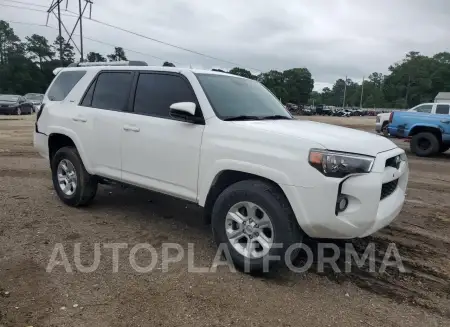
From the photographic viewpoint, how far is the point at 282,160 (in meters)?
3.32

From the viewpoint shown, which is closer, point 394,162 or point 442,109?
point 394,162

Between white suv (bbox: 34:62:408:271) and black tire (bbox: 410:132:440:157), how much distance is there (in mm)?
9493

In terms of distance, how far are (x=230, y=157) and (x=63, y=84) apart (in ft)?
10.6

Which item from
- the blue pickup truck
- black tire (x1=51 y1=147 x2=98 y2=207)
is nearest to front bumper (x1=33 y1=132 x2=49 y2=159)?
black tire (x1=51 y1=147 x2=98 y2=207)

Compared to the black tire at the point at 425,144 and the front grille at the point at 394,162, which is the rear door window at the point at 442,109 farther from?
the front grille at the point at 394,162

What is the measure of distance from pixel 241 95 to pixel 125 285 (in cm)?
233

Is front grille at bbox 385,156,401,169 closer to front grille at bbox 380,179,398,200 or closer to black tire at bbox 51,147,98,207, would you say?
front grille at bbox 380,179,398,200

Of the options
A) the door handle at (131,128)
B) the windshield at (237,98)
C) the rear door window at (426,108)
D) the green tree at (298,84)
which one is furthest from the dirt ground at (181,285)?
the green tree at (298,84)

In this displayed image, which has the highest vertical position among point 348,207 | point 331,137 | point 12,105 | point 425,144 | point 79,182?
point 331,137

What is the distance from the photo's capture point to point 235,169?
3584mm

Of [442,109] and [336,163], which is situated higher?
[442,109]

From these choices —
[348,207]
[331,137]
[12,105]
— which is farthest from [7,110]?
[348,207]

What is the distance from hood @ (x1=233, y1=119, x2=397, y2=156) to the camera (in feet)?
10.8

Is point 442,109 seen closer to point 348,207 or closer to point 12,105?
point 348,207
